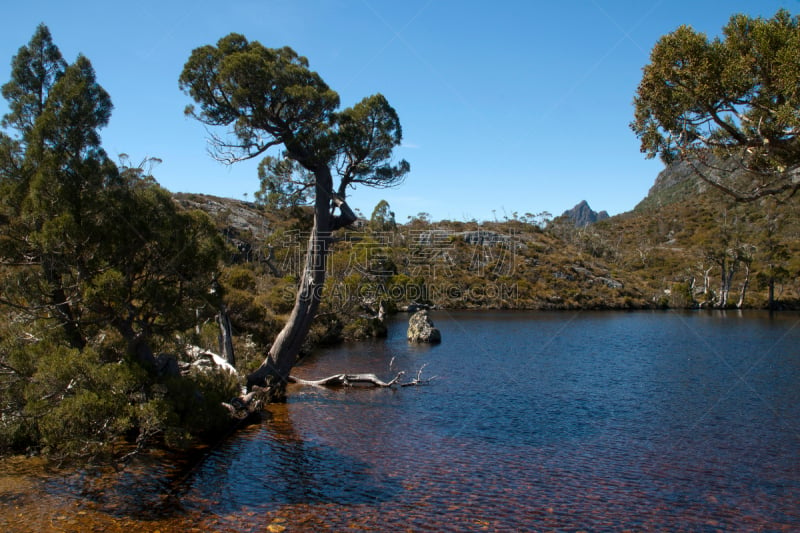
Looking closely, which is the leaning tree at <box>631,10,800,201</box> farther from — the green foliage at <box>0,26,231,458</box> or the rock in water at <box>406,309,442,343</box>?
the rock in water at <box>406,309,442,343</box>

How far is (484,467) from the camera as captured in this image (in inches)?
490

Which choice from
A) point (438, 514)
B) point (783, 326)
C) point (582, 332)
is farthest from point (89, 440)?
point (783, 326)

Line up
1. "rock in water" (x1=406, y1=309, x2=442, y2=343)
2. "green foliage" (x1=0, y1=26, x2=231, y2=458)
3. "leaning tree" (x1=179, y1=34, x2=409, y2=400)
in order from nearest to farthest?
1. "green foliage" (x1=0, y1=26, x2=231, y2=458)
2. "leaning tree" (x1=179, y1=34, x2=409, y2=400)
3. "rock in water" (x1=406, y1=309, x2=442, y2=343)

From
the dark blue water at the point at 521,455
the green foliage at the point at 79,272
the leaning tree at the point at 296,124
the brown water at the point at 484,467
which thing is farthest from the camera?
the leaning tree at the point at 296,124

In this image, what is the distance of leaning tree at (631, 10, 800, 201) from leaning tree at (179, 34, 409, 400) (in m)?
9.41

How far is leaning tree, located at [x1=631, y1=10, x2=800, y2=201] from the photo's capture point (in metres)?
9.69

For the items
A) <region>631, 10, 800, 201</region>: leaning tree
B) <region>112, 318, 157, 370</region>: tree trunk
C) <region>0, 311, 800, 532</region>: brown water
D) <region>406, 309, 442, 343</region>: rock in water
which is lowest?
<region>0, 311, 800, 532</region>: brown water

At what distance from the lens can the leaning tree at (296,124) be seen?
16.4 meters

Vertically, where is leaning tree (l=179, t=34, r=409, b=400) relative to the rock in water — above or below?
above

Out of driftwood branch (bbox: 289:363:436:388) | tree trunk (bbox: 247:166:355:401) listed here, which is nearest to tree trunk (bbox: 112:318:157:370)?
tree trunk (bbox: 247:166:355:401)

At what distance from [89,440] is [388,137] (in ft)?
44.5

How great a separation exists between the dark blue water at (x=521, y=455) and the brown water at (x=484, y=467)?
0.05 meters

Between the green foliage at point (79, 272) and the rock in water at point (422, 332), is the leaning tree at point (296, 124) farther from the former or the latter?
the rock in water at point (422, 332)

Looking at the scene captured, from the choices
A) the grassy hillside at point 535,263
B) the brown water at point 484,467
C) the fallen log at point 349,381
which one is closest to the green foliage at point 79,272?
the brown water at point 484,467
